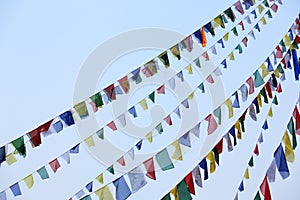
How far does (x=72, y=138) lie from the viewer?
6.62 ft

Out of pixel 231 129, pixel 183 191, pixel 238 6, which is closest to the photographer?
pixel 183 191

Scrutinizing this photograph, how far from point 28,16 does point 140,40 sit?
66 centimetres

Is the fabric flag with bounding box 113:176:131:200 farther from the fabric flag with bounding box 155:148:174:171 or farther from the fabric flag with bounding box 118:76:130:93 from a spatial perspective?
the fabric flag with bounding box 118:76:130:93

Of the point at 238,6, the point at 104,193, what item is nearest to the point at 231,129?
the point at 104,193

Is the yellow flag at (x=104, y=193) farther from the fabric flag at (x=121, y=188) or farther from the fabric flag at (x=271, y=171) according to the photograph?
the fabric flag at (x=271, y=171)

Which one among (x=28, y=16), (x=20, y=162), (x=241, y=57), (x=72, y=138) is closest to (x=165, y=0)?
(x=241, y=57)

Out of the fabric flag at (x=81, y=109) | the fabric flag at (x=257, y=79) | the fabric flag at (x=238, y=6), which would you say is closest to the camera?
the fabric flag at (x=81, y=109)

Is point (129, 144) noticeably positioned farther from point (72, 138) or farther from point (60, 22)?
point (60, 22)

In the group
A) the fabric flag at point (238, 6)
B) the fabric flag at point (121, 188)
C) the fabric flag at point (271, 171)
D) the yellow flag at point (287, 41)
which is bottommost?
the fabric flag at point (271, 171)

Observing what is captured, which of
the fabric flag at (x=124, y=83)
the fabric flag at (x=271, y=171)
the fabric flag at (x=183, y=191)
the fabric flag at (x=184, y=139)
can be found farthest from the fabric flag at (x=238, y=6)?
the fabric flag at (x=183, y=191)

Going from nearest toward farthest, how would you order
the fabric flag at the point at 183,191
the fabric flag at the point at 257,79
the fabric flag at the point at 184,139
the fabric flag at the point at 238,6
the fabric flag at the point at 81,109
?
the fabric flag at the point at 183,191 < the fabric flag at the point at 184,139 < the fabric flag at the point at 81,109 < the fabric flag at the point at 257,79 < the fabric flag at the point at 238,6

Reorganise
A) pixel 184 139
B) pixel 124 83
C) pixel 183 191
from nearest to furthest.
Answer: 1. pixel 183 191
2. pixel 184 139
3. pixel 124 83

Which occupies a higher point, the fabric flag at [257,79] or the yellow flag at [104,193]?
the fabric flag at [257,79]

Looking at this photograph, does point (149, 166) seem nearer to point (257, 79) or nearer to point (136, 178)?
point (136, 178)
